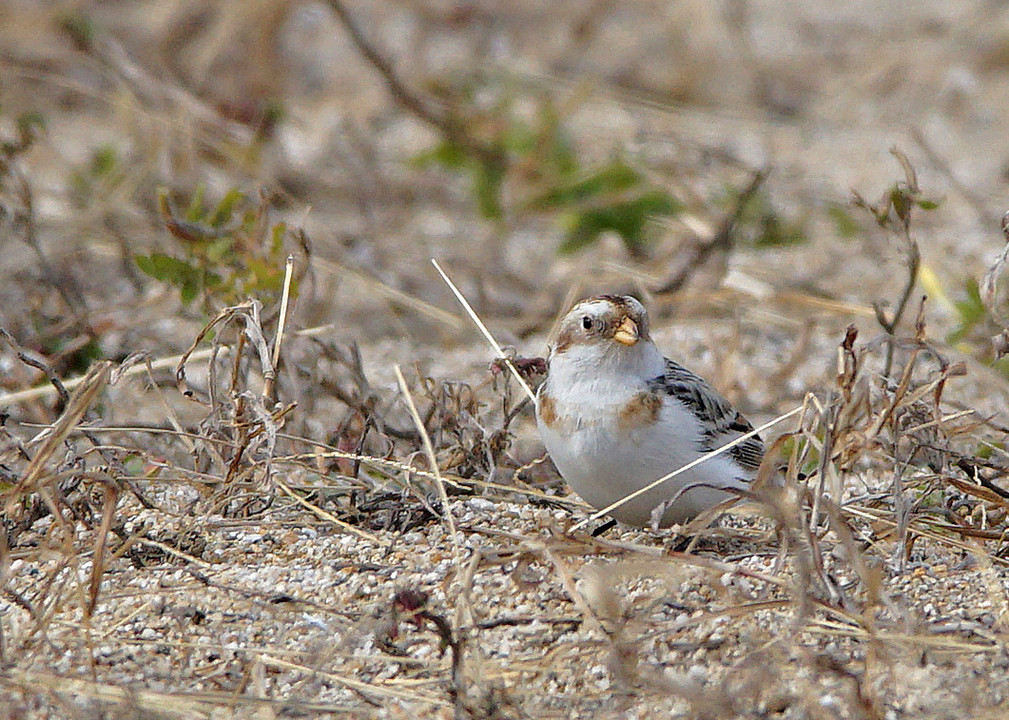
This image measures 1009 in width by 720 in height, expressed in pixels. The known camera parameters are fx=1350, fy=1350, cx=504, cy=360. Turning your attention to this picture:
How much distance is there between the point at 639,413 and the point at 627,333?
218mm

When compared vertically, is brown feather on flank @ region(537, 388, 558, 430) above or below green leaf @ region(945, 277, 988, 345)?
below

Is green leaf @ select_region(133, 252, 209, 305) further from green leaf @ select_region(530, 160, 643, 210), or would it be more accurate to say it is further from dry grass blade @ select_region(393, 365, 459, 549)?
green leaf @ select_region(530, 160, 643, 210)

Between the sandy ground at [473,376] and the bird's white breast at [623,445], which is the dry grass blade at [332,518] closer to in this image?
the sandy ground at [473,376]

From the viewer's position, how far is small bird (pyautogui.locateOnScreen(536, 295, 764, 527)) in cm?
265

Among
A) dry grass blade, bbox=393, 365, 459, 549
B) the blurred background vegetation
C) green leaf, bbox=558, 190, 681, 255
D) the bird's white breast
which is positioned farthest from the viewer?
green leaf, bbox=558, 190, 681, 255

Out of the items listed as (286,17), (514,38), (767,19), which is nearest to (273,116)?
(286,17)

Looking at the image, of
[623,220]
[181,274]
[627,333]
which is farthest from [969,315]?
[181,274]

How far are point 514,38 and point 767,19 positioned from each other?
5.73 ft

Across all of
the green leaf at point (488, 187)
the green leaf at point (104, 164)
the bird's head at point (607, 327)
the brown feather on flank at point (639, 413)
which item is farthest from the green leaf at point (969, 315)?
the green leaf at point (104, 164)

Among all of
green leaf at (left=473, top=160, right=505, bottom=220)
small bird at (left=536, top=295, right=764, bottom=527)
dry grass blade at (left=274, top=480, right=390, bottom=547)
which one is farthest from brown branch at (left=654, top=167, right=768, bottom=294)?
dry grass blade at (left=274, top=480, right=390, bottom=547)

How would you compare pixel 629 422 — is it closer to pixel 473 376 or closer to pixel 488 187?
pixel 473 376

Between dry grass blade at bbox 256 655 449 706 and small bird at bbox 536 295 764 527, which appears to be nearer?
dry grass blade at bbox 256 655 449 706

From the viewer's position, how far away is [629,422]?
2.66 metres

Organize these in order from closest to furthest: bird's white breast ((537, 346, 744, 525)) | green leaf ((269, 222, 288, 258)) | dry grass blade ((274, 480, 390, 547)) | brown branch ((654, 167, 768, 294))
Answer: bird's white breast ((537, 346, 744, 525)) → dry grass blade ((274, 480, 390, 547)) → green leaf ((269, 222, 288, 258)) → brown branch ((654, 167, 768, 294))
